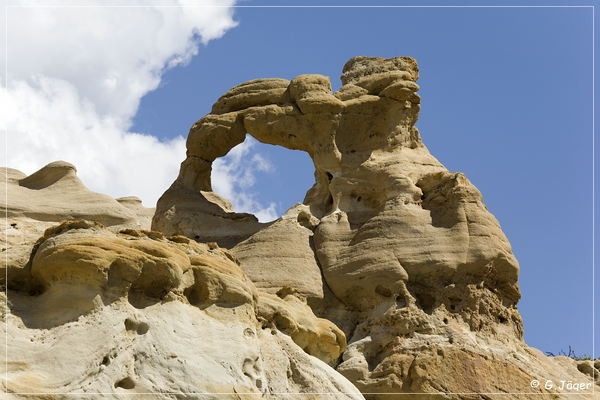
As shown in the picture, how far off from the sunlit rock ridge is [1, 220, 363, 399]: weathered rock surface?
2cm

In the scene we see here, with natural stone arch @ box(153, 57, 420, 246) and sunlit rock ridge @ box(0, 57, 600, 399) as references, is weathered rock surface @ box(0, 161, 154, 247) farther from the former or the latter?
natural stone arch @ box(153, 57, 420, 246)

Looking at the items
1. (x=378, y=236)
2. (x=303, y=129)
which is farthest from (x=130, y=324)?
(x=303, y=129)

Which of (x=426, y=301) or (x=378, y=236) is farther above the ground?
(x=378, y=236)

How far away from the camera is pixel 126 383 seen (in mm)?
11477

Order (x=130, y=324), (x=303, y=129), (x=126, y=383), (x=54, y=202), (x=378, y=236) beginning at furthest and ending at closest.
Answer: (x=54, y=202)
(x=303, y=129)
(x=378, y=236)
(x=130, y=324)
(x=126, y=383)

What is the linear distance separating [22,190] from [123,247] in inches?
399

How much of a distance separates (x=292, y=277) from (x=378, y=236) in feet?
4.83

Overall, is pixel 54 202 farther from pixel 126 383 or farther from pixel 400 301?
pixel 126 383

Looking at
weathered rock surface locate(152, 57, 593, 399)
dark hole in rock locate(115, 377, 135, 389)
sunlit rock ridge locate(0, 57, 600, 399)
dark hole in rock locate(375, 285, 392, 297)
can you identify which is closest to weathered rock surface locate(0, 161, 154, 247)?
sunlit rock ridge locate(0, 57, 600, 399)

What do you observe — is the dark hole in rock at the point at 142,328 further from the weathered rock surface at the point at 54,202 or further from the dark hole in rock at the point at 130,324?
the weathered rock surface at the point at 54,202

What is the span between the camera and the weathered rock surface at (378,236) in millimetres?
17297

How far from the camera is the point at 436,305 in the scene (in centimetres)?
1809

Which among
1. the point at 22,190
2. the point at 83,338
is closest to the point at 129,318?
the point at 83,338

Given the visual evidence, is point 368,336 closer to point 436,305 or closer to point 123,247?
point 436,305
